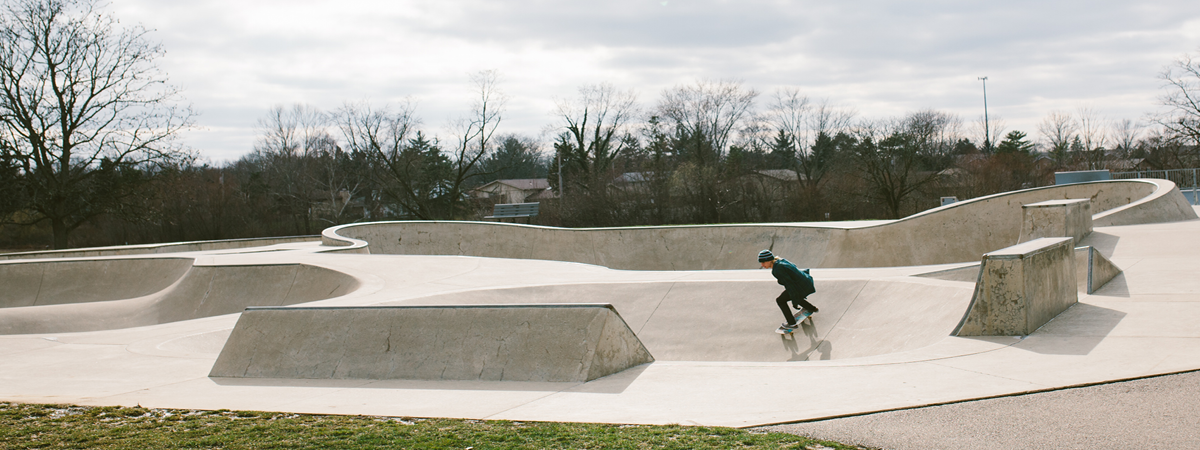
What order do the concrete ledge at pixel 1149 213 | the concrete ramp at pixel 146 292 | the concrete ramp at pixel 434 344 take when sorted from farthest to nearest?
the concrete ledge at pixel 1149 213, the concrete ramp at pixel 146 292, the concrete ramp at pixel 434 344

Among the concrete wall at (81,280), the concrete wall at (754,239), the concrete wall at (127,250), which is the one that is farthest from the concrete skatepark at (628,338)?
the concrete wall at (127,250)

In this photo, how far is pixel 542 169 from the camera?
103125 millimetres

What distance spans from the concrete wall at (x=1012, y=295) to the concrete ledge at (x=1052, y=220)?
20.8ft

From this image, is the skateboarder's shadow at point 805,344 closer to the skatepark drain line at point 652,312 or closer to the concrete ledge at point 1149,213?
the skatepark drain line at point 652,312

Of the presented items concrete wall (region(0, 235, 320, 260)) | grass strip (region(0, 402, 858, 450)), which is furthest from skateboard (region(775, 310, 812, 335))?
concrete wall (region(0, 235, 320, 260))

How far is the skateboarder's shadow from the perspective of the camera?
313 inches

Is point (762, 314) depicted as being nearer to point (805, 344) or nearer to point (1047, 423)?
point (805, 344)

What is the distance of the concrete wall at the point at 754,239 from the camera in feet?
57.4

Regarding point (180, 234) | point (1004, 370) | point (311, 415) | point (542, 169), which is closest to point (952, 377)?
point (1004, 370)

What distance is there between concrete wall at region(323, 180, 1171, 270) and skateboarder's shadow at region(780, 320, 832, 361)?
1083cm

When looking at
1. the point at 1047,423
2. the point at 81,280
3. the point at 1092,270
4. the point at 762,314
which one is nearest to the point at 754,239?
the point at 762,314

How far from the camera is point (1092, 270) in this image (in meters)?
8.02

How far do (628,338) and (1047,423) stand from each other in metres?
3.09

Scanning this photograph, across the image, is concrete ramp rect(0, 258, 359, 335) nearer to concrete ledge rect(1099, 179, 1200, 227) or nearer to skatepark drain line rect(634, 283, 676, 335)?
skatepark drain line rect(634, 283, 676, 335)
